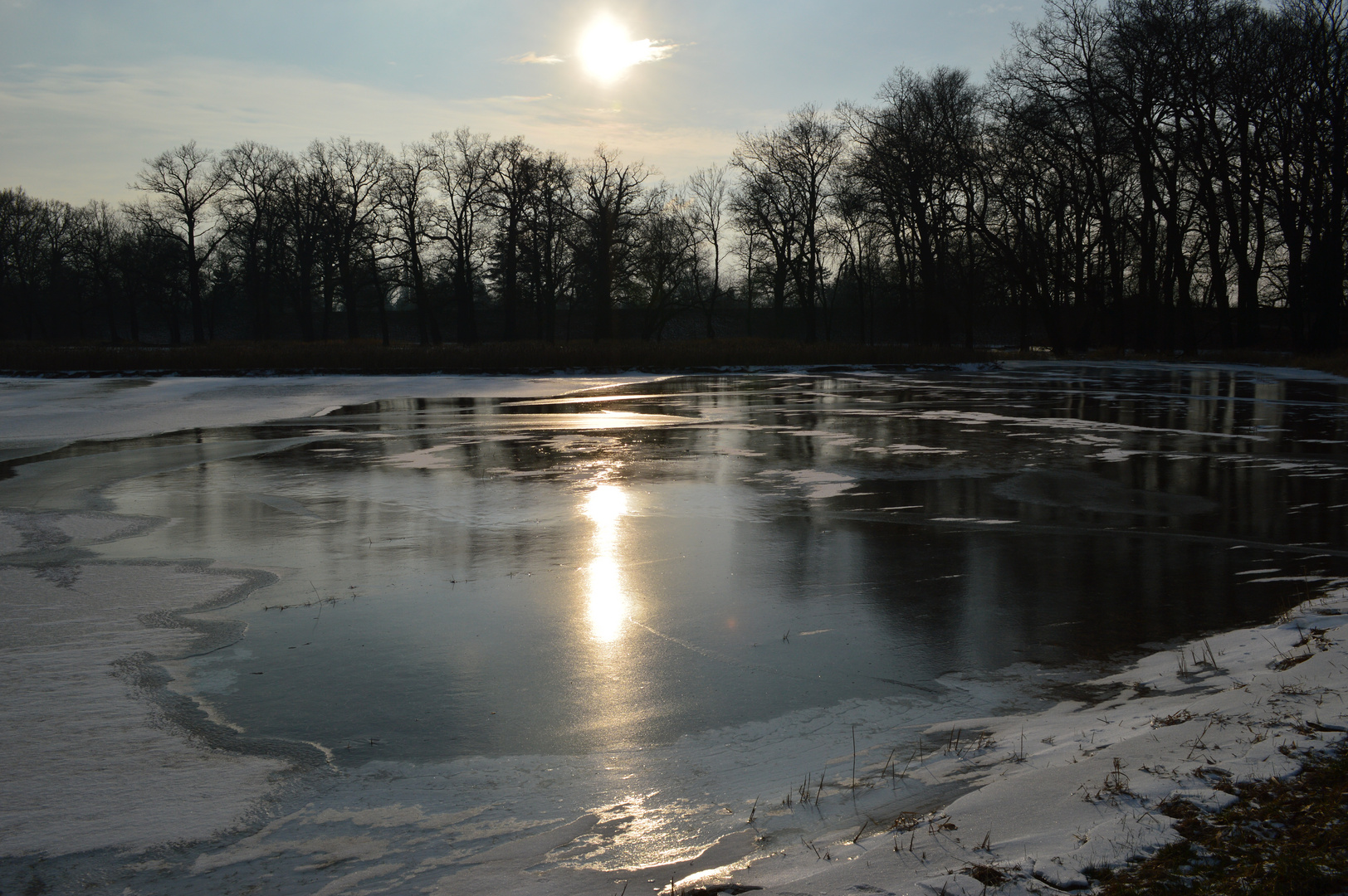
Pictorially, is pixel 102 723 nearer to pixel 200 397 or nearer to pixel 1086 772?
pixel 1086 772

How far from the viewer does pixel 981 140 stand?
41.2 m

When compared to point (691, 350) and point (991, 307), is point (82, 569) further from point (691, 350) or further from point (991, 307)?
point (991, 307)

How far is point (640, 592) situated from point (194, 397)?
20784 mm

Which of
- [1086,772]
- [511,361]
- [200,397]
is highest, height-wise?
[511,361]

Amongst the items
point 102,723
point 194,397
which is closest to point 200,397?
point 194,397

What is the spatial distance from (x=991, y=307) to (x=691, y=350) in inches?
1224

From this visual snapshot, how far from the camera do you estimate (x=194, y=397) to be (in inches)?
899

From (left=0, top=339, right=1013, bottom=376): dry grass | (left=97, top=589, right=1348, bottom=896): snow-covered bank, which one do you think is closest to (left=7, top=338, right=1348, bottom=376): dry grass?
(left=0, top=339, right=1013, bottom=376): dry grass

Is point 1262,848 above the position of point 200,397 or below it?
below

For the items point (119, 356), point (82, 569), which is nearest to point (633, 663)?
point (82, 569)

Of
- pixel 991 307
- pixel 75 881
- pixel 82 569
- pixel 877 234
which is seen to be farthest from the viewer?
pixel 991 307

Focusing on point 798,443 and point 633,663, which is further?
point 798,443

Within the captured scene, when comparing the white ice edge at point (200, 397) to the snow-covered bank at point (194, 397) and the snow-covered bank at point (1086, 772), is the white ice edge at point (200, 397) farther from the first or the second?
the snow-covered bank at point (1086, 772)

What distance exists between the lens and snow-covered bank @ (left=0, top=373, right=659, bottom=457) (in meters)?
16.1
